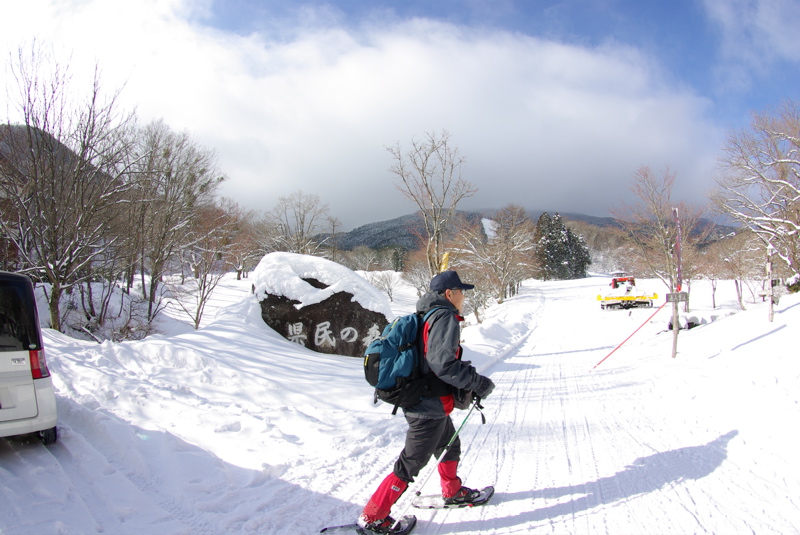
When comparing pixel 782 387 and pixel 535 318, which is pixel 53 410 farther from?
pixel 535 318

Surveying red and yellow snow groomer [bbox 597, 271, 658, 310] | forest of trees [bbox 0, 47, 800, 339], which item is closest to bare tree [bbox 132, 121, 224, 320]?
forest of trees [bbox 0, 47, 800, 339]

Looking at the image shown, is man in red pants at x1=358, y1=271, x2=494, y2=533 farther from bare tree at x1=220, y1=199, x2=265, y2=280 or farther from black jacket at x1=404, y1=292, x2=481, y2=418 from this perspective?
bare tree at x1=220, y1=199, x2=265, y2=280

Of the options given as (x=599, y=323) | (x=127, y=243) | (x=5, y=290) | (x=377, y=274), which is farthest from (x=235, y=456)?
(x=377, y=274)

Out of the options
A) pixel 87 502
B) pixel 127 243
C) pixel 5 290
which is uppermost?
pixel 127 243

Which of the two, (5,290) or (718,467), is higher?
(5,290)

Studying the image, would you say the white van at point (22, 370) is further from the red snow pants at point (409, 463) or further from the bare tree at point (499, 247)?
the bare tree at point (499, 247)

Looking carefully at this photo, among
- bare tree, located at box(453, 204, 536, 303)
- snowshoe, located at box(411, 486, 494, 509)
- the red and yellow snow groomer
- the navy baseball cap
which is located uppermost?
bare tree, located at box(453, 204, 536, 303)

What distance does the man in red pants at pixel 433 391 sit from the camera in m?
2.76

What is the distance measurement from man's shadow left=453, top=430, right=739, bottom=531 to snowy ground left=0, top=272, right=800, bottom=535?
0.02 metres

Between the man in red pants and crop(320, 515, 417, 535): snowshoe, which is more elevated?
the man in red pants

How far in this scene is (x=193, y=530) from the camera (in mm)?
2760

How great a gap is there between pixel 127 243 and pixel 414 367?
13661 millimetres

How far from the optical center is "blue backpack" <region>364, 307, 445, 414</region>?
278cm

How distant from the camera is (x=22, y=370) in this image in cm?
339
